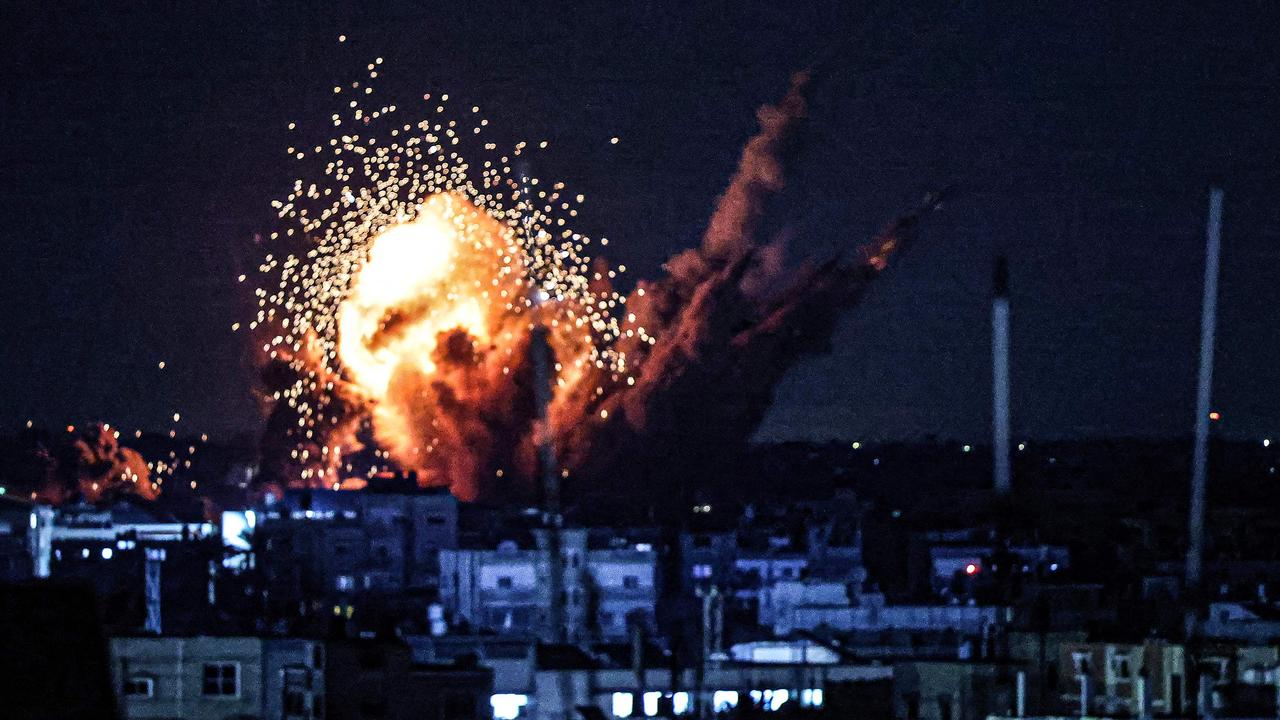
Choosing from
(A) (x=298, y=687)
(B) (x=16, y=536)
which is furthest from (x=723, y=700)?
(B) (x=16, y=536)

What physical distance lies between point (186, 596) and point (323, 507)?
34.0ft

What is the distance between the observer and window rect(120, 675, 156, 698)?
26.3m

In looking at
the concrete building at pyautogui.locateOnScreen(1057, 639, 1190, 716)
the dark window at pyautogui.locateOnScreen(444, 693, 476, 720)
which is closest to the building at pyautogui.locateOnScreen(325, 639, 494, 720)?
the dark window at pyautogui.locateOnScreen(444, 693, 476, 720)

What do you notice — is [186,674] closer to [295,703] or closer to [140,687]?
[140,687]

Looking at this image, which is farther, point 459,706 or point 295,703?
point 459,706

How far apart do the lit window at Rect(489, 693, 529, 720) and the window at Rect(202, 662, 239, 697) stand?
4235mm

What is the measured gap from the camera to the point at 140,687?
26.5 meters

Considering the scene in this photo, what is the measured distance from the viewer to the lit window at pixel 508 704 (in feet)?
103

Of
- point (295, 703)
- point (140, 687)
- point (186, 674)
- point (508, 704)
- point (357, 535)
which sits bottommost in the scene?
point (508, 704)

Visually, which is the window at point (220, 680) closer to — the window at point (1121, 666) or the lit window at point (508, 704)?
the lit window at point (508, 704)

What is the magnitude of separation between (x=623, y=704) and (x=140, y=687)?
5587 millimetres

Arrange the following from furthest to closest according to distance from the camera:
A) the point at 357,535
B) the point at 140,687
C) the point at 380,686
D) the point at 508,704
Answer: the point at 357,535
the point at 508,704
the point at 140,687
the point at 380,686

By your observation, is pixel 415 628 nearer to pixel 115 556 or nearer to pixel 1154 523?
pixel 115 556

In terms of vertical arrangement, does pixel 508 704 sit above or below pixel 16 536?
below
